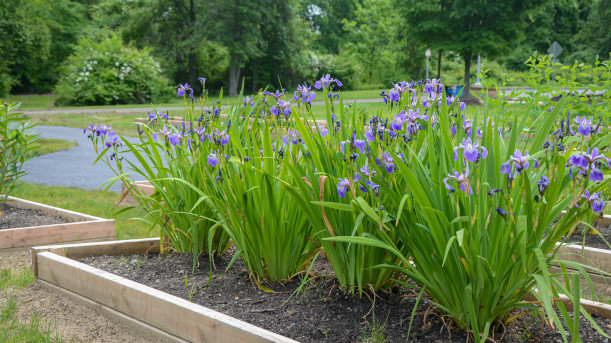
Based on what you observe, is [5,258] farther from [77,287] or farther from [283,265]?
[283,265]

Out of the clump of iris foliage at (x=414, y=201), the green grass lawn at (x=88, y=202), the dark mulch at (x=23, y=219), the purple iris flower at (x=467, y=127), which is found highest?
the purple iris flower at (x=467, y=127)

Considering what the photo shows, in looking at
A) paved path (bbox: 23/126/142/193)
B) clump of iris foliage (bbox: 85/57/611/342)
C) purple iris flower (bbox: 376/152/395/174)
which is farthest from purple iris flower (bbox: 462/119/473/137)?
paved path (bbox: 23/126/142/193)

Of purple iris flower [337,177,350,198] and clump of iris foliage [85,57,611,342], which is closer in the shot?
clump of iris foliage [85,57,611,342]

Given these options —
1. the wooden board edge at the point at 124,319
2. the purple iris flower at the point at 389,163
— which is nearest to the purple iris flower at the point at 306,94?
the purple iris flower at the point at 389,163

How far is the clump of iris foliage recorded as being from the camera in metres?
1.88

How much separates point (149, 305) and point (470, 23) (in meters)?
22.3

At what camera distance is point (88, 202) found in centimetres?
600

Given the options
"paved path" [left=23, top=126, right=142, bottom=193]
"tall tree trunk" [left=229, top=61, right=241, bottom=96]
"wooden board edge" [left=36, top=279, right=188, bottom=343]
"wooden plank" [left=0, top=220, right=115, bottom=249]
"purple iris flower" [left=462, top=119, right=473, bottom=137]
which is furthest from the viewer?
"tall tree trunk" [left=229, top=61, right=241, bottom=96]

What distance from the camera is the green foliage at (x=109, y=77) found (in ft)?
75.1

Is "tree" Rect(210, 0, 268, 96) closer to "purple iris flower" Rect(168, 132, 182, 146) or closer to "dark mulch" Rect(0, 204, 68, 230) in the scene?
"dark mulch" Rect(0, 204, 68, 230)

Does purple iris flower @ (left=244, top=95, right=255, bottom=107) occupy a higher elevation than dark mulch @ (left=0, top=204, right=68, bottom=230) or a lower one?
higher

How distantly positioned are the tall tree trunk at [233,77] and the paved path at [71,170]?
54.4 feet

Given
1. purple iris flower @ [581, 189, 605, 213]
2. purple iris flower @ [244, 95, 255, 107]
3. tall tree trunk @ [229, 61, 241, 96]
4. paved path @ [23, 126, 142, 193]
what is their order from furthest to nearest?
tall tree trunk @ [229, 61, 241, 96]
paved path @ [23, 126, 142, 193]
purple iris flower @ [244, 95, 255, 107]
purple iris flower @ [581, 189, 605, 213]

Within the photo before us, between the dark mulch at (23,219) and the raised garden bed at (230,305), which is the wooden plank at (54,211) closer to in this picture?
the dark mulch at (23,219)
